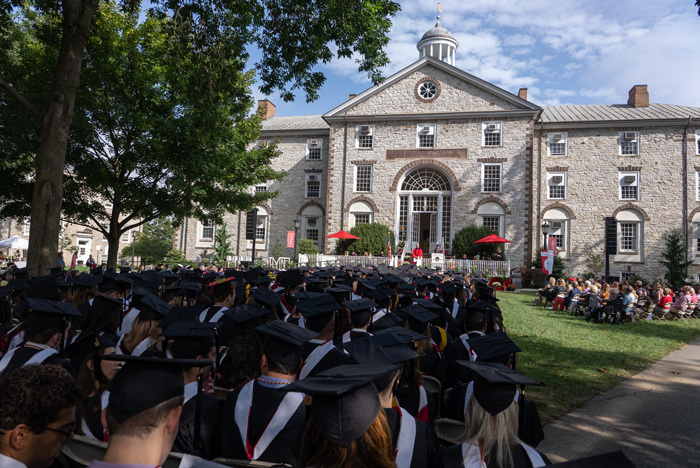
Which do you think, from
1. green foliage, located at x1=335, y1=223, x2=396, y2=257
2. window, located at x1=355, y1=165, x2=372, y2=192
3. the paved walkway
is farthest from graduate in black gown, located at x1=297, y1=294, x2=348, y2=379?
window, located at x1=355, y1=165, x2=372, y2=192

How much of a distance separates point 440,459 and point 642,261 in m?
32.4

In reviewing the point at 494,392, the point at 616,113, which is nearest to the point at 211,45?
the point at 494,392

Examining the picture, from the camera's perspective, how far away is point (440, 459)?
216 centimetres

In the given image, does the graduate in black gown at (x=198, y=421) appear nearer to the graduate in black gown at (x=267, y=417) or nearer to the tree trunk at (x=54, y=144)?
the graduate in black gown at (x=267, y=417)

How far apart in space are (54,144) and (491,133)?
85.6ft

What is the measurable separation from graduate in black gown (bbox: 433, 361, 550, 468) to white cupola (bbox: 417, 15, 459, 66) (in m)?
41.3

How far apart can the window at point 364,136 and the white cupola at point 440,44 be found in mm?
13346

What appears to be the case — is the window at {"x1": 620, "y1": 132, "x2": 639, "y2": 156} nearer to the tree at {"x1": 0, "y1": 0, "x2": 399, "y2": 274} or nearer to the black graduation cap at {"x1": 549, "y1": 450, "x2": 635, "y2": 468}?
→ the tree at {"x1": 0, "y1": 0, "x2": 399, "y2": 274}

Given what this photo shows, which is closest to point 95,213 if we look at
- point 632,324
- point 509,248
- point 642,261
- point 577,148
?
point 632,324

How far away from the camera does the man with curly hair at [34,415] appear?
171cm

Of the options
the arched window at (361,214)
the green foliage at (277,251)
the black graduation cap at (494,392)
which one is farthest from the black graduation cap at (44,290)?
the green foliage at (277,251)

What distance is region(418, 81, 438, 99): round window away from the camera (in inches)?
1184

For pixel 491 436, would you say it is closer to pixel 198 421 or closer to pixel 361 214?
pixel 198 421

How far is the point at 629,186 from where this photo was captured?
2916cm
